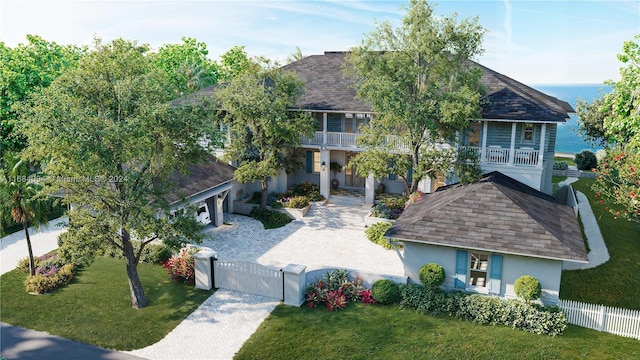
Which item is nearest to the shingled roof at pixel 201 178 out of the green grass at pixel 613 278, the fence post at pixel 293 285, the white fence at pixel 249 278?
the white fence at pixel 249 278

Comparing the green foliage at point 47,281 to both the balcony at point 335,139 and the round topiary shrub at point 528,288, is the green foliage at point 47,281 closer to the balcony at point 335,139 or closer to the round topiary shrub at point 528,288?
the balcony at point 335,139

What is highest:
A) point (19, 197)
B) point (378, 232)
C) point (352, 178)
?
point (19, 197)

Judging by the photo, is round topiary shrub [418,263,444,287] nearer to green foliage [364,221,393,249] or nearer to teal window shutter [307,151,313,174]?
green foliage [364,221,393,249]

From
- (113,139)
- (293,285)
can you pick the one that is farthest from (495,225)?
(113,139)

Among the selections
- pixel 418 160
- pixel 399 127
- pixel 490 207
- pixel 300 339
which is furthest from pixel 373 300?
pixel 399 127

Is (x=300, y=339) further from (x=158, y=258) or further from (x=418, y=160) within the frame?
(x=418, y=160)

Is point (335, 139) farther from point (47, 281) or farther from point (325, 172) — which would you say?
point (47, 281)
